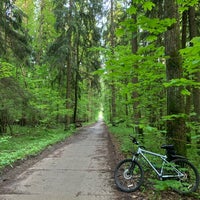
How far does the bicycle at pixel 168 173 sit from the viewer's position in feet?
15.6

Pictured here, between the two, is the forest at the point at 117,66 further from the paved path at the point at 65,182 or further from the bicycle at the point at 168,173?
the paved path at the point at 65,182

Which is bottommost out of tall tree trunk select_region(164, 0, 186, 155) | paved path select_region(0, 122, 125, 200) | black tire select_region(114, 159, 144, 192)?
paved path select_region(0, 122, 125, 200)

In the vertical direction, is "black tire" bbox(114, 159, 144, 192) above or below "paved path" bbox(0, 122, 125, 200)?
above

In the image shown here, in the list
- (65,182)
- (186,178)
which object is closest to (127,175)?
(186,178)

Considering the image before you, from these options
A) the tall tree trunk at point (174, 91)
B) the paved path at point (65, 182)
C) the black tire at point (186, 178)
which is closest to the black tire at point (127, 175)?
the paved path at point (65, 182)

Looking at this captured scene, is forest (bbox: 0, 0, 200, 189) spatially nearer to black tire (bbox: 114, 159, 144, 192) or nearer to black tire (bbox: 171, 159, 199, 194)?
black tire (bbox: 171, 159, 199, 194)

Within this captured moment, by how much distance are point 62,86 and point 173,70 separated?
18468 mm

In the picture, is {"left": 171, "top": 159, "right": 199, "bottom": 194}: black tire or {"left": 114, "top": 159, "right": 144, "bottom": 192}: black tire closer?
{"left": 171, "top": 159, "right": 199, "bottom": 194}: black tire

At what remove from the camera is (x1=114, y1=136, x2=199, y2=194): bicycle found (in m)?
4.75

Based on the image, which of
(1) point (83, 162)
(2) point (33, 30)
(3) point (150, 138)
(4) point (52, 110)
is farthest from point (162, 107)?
(2) point (33, 30)

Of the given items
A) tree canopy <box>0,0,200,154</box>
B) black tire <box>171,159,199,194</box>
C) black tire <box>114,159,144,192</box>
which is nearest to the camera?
black tire <box>171,159,199,194</box>

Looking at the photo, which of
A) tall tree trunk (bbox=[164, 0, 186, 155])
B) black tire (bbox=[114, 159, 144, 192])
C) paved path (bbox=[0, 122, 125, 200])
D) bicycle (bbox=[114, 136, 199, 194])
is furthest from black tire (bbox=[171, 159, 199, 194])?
paved path (bbox=[0, 122, 125, 200])

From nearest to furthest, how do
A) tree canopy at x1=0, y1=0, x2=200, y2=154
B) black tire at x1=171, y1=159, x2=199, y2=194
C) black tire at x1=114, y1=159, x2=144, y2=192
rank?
black tire at x1=171, y1=159, x2=199, y2=194 → black tire at x1=114, y1=159, x2=144, y2=192 → tree canopy at x1=0, y1=0, x2=200, y2=154

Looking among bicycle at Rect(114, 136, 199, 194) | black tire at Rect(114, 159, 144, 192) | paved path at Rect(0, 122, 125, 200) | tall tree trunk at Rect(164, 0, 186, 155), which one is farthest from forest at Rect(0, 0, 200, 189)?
paved path at Rect(0, 122, 125, 200)
